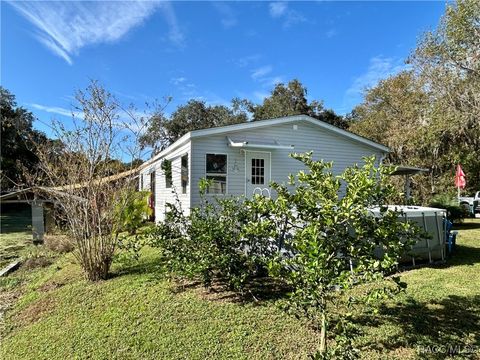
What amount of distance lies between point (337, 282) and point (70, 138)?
5773 millimetres

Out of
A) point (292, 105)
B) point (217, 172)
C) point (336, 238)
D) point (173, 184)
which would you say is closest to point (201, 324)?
point (336, 238)

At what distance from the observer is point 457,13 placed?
1584 cm

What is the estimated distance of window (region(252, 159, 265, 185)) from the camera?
10961 mm

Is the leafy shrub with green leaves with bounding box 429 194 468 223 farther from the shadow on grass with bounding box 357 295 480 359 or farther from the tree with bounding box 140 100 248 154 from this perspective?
the tree with bounding box 140 100 248 154

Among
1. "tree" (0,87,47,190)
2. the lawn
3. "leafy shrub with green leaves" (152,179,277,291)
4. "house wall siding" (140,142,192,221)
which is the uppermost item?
"tree" (0,87,47,190)

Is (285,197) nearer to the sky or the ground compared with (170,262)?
nearer to the sky

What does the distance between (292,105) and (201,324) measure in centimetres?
2764

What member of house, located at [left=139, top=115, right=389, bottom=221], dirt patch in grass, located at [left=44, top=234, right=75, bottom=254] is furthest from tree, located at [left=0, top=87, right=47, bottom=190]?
house, located at [left=139, top=115, right=389, bottom=221]

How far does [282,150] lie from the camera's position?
1130 cm

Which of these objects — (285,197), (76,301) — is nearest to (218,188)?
(76,301)

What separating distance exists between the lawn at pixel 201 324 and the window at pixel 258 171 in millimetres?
5891

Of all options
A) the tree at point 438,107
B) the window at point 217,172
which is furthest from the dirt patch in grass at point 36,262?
the tree at point 438,107

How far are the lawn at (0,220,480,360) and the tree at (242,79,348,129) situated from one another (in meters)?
25.0

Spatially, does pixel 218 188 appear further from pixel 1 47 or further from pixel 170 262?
pixel 1 47
